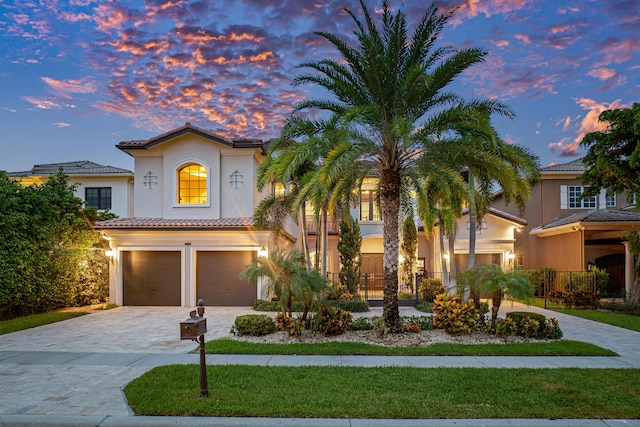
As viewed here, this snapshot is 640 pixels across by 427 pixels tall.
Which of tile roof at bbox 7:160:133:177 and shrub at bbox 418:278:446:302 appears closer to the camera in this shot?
shrub at bbox 418:278:446:302

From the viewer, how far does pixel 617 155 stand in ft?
55.9

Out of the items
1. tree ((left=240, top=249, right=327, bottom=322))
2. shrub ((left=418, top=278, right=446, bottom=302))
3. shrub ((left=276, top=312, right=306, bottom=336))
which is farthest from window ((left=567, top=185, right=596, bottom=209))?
shrub ((left=276, top=312, right=306, bottom=336))

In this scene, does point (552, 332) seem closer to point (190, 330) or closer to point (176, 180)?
point (190, 330)

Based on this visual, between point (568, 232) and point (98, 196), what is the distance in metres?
26.5

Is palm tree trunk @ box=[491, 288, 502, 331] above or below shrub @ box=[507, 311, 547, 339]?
above

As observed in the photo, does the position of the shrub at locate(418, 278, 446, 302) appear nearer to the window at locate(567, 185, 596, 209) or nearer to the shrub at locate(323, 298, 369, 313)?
the shrub at locate(323, 298, 369, 313)

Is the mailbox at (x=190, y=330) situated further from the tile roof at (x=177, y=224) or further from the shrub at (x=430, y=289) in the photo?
the shrub at (x=430, y=289)

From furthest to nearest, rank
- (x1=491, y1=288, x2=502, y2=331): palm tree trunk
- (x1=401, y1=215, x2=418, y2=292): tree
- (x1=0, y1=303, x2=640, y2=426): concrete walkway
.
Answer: (x1=401, y1=215, x2=418, y2=292): tree < (x1=491, y1=288, x2=502, y2=331): palm tree trunk < (x1=0, y1=303, x2=640, y2=426): concrete walkway

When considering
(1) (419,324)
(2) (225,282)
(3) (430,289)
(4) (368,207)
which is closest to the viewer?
(1) (419,324)

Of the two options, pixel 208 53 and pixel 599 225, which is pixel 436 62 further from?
pixel 599 225

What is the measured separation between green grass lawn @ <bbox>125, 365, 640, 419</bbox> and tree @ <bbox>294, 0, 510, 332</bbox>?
3.66 meters

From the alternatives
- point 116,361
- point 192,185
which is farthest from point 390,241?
point 192,185

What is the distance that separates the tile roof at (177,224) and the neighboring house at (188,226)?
0.04 m

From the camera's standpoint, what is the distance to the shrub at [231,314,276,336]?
36.6 feet
